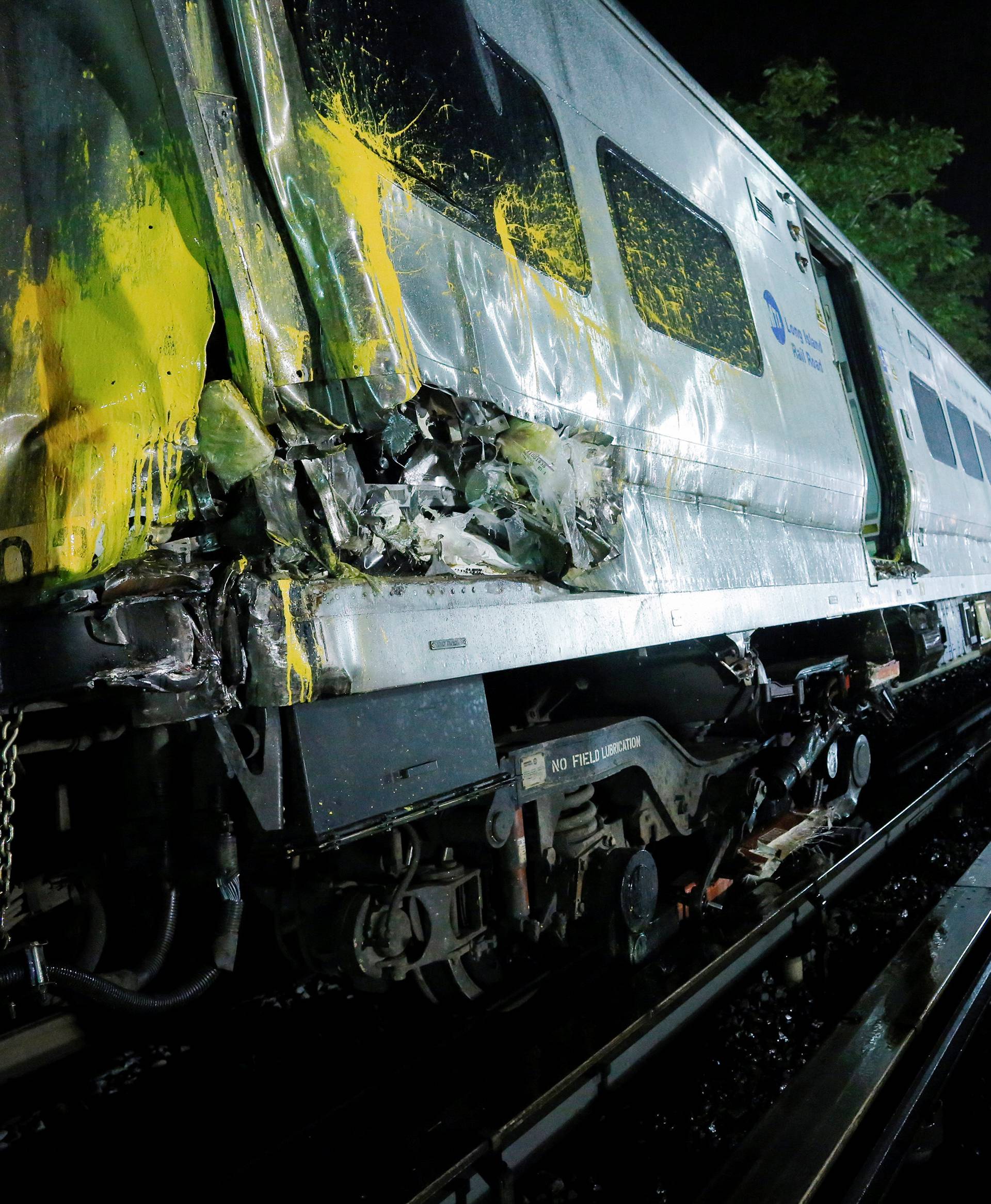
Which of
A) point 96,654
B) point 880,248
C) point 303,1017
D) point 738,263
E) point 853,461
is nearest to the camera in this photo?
point 96,654

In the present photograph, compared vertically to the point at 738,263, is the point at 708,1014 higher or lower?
lower

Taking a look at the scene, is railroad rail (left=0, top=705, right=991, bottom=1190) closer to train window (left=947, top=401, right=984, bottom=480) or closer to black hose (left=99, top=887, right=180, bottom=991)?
black hose (left=99, top=887, right=180, bottom=991)

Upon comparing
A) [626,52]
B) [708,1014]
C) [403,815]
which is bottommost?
[708,1014]

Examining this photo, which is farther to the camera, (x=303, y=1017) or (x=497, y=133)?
(x=303, y=1017)

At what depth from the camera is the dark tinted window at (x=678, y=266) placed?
10.2 ft

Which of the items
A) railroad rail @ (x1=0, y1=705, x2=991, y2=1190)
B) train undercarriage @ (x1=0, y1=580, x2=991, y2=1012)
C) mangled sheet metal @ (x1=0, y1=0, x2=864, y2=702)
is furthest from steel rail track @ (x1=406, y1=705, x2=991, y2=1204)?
mangled sheet metal @ (x1=0, y1=0, x2=864, y2=702)

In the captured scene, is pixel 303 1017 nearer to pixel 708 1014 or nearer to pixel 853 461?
pixel 708 1014

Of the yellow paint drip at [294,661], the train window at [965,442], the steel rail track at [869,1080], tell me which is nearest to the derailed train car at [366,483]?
the yellow paint drip at [294,661]

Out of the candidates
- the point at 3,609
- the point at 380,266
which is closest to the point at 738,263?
the point at 380,266

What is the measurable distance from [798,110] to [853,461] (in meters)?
14.4

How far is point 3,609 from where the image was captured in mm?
1615

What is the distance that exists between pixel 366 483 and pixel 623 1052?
1.98 meters

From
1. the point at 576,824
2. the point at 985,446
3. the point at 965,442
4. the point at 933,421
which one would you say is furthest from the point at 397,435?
the point at 985,446

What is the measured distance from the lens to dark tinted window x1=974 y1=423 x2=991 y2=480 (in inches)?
352
